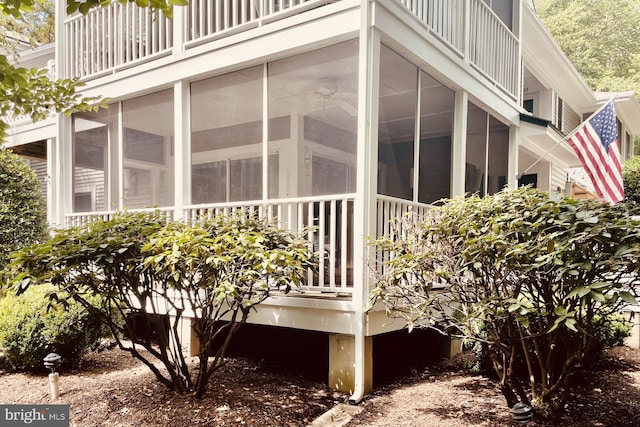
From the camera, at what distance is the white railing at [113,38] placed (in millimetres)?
6536

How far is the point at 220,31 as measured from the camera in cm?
567

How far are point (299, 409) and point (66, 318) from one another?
9.16 ft

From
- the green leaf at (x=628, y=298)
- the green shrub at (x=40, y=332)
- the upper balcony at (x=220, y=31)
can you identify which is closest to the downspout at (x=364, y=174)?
the upper balcony at (x=220, y=31)

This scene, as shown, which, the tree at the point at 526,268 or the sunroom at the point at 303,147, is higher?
the sunroom at the point at 303,147

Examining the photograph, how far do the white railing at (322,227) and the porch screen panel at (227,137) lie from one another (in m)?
0.36

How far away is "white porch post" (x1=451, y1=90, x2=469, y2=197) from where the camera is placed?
6.34m

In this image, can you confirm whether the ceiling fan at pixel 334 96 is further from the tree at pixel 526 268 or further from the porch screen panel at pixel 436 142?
the tree at pixel 526 268

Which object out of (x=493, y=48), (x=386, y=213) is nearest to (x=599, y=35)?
(x=493, y=48)

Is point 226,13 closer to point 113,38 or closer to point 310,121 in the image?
point 310,121

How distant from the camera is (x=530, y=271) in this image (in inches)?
125

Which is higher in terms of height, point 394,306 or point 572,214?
point 572,214

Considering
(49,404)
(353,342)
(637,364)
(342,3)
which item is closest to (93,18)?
(342,3)

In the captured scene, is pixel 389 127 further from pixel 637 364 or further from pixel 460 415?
pixel 637 364

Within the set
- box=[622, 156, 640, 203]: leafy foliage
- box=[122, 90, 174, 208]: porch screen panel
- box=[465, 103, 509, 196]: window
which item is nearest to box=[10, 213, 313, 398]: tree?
box=[122, 90, 174, 208]: porch screen panel
